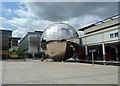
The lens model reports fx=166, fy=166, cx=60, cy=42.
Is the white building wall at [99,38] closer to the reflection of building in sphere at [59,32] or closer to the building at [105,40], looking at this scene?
the building at [105,40]

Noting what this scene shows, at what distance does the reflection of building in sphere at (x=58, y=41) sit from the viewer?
4541 centimetres

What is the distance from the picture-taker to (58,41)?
47.0 metres

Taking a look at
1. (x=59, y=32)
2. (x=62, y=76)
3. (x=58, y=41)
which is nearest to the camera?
(x=62, y=76)

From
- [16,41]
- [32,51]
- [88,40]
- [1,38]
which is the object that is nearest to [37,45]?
[32,51]

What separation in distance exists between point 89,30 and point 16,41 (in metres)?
85.4

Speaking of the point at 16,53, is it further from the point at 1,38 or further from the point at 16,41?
the point at 16,41

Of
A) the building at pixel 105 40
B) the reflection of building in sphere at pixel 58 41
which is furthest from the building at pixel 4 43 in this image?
the building at pixel 105 40

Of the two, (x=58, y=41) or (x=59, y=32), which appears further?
(x=59, y=32)

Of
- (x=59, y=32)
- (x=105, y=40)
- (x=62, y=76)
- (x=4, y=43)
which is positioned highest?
(x=59, y=32)

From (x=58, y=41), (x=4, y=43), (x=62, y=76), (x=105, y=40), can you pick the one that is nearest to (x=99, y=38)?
(x=105, y=40)

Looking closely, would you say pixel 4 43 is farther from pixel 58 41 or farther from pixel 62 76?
pixel 62 76

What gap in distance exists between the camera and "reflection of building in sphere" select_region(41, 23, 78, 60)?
45.4 meters

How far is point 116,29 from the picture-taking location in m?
36.9

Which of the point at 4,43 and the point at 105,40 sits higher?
the point at 4,43
